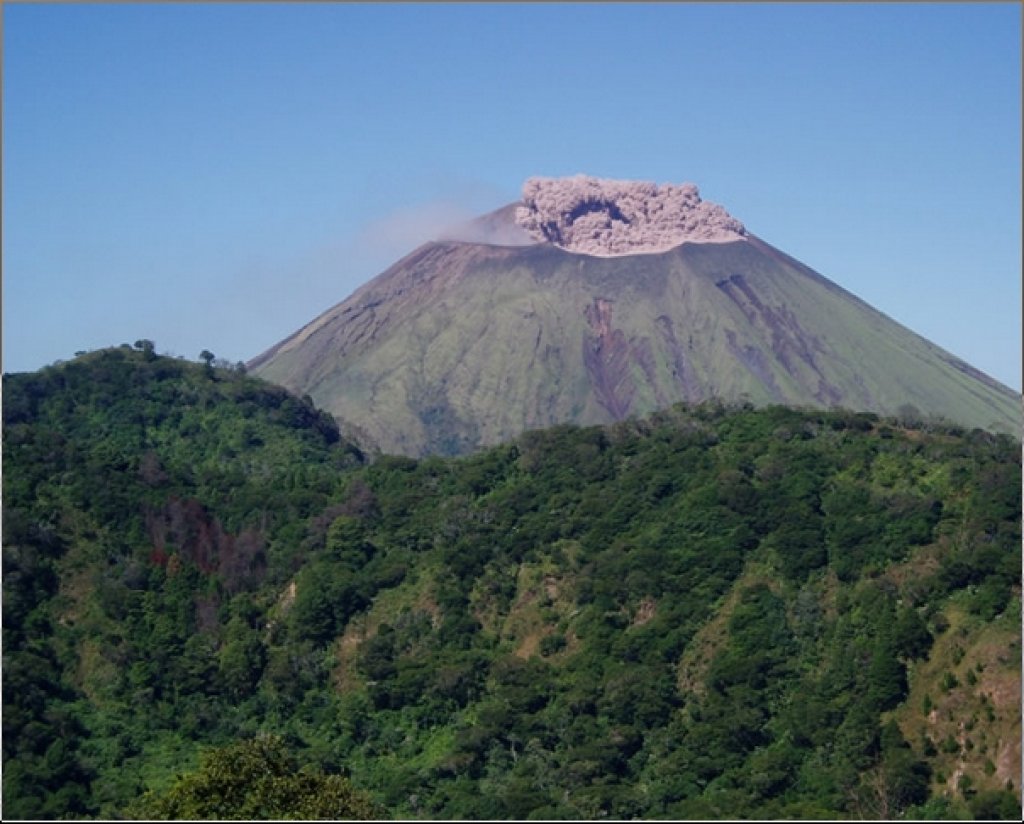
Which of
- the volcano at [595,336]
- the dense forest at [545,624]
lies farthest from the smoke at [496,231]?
the dense forest at [545,624]

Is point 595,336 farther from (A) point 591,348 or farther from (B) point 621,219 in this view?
(B) point 621,219

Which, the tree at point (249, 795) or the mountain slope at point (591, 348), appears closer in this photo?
the tree at point (249, 795)

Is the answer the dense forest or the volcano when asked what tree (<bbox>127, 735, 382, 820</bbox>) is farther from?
the volcano

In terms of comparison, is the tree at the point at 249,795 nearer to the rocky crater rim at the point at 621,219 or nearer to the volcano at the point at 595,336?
the volcano at the point at 595,336

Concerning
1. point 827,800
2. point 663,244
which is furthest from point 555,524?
point 663,244

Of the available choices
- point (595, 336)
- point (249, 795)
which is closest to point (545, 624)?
point (249, 795)

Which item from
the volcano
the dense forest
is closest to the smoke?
the volcano
